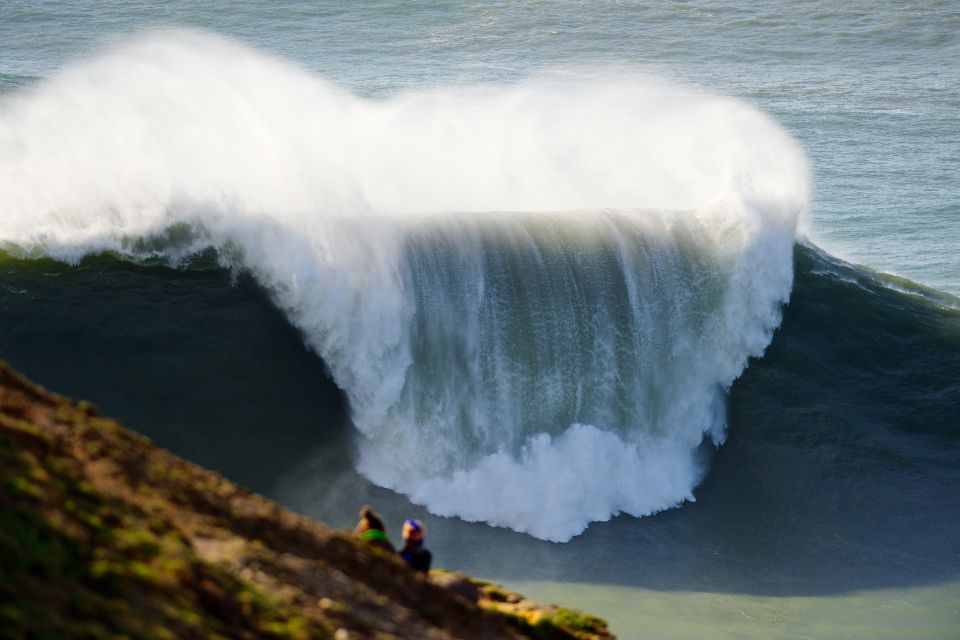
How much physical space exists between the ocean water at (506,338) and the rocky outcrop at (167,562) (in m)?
6.00

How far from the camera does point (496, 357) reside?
19.3m

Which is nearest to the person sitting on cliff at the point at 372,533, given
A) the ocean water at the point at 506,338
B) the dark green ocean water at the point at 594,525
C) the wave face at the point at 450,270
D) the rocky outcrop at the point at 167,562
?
the rocky outcrop at the point at 167,562

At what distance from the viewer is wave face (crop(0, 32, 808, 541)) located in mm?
18422

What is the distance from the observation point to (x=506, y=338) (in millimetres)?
19547

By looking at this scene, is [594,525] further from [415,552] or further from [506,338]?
[415,552]

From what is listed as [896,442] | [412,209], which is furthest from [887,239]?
[412,209]

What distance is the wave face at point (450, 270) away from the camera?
18.4m

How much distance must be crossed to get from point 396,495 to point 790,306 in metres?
9.51

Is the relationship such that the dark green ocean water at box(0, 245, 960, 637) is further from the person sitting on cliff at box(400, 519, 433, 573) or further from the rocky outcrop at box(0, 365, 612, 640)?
the rocky outcrop at box(0, 365, 612, 640)

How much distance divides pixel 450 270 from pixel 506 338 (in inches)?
59.4

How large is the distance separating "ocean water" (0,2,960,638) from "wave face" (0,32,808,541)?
0.06m

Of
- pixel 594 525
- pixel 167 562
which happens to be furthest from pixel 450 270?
pixel 167 562

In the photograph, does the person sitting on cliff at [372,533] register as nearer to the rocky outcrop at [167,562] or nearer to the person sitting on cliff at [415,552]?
the person sitting on cliff at [415,552]

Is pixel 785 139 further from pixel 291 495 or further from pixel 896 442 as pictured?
pixel 291 495
